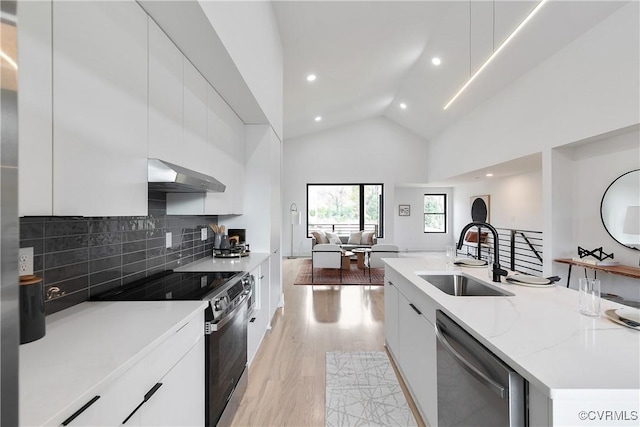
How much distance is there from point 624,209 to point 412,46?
387 centimetres

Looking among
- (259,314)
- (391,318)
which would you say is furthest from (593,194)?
(259,314)

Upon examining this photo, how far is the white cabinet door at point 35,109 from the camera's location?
84 centimetres

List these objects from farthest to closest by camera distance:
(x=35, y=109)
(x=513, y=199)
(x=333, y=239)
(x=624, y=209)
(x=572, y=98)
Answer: (x=333, y=239), (x=513, y=199), (x=572, y=98), (x=624, y=209), (x=35, y=109)

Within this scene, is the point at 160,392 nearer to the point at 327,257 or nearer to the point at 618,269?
the point at 618,269

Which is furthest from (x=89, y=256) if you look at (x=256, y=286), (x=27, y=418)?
(x=256, y=286)

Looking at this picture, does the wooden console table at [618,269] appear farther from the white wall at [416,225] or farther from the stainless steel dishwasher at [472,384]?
the white wall at [416,225]

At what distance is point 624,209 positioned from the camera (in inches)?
145

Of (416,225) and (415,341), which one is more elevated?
(416,225)

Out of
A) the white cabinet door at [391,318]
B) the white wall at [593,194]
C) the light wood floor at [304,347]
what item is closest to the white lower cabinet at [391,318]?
the white cabinet door at [391,318]

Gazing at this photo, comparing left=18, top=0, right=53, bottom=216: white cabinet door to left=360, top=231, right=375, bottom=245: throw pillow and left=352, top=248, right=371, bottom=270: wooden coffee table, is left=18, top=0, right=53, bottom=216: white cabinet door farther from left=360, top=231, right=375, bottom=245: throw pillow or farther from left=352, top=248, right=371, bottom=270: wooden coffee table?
left=360, top=231, right=375, bottom=245: throw pillow

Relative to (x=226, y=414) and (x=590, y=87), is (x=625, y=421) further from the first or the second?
(x=590, y=87)

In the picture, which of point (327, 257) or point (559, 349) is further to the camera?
point (327, 257)

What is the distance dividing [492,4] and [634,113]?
210cm

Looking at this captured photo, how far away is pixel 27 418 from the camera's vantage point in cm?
63
